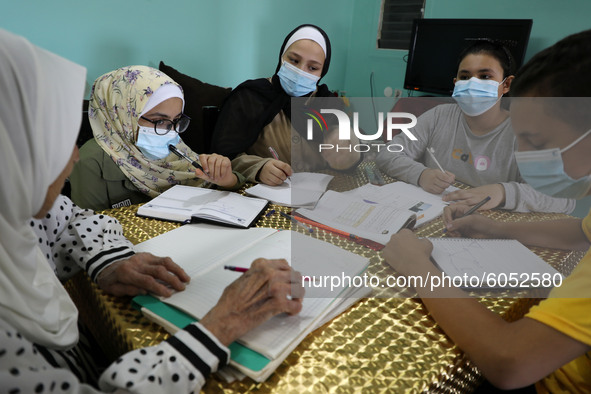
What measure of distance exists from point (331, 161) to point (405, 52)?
2.70m

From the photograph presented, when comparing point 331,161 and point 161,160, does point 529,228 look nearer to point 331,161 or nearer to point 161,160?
point 331,161

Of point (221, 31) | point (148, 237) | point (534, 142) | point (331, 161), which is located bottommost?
point (148, 237)

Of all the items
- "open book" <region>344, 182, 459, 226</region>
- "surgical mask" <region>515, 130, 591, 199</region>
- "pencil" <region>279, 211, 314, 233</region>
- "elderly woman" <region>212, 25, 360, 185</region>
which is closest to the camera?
"surgical mask" <region>515, 130, 591, 199</region>

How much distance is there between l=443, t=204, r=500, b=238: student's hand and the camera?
66 cm

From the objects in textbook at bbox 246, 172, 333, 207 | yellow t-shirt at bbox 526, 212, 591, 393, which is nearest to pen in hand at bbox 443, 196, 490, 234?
yellow t-shirt at bbox 526, 212, 591, 393

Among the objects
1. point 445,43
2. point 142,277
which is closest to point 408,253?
point 142,277

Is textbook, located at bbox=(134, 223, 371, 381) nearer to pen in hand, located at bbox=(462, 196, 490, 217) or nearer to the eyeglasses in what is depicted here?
pen in hand, located at bbox=(462, 196, 490, 217)

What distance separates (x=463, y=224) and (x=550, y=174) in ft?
0.54

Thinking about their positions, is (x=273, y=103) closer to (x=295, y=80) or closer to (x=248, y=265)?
(x=295, y=80)

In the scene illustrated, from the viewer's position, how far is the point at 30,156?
0.44m

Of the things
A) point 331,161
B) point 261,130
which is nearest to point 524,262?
point 331,161

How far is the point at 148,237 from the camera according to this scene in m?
0.81

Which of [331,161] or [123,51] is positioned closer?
[331,161]

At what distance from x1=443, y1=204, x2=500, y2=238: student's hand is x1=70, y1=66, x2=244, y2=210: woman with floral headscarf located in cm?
78
